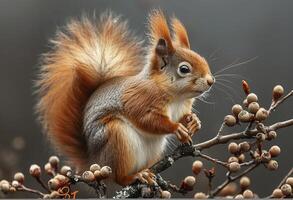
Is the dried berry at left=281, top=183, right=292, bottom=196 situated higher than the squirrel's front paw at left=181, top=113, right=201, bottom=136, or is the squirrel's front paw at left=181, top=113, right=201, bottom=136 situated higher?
the squirrel's front paw at left=181, top=113, right=201, bottom=136

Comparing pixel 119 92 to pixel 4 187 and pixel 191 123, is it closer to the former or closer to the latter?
pixel 191 123

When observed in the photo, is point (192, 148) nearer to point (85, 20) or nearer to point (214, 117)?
point (85, 20)

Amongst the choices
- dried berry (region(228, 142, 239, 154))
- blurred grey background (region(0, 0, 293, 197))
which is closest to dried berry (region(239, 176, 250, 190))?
dried berry (region(228, 142, 239, 154))

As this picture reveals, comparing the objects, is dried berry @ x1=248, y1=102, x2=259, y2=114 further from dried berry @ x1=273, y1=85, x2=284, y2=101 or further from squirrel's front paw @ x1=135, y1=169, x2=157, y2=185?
squirrel's front paw @ x1=135, y1=169, x2=157, y2=185

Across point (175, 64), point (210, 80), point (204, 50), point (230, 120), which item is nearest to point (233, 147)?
point (230, 120)

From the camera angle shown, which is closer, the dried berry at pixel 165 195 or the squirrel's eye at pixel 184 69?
the dried berry at pixel 165 195

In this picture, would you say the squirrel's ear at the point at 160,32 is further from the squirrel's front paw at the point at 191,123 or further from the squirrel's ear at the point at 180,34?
the squirrel's front paw at the point at 191,123

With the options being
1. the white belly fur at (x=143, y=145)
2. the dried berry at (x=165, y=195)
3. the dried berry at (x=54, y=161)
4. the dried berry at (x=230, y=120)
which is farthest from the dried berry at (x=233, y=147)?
the dried berry at (x=54, y=161)

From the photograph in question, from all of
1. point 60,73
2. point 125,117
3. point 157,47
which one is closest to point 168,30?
point 157,47
